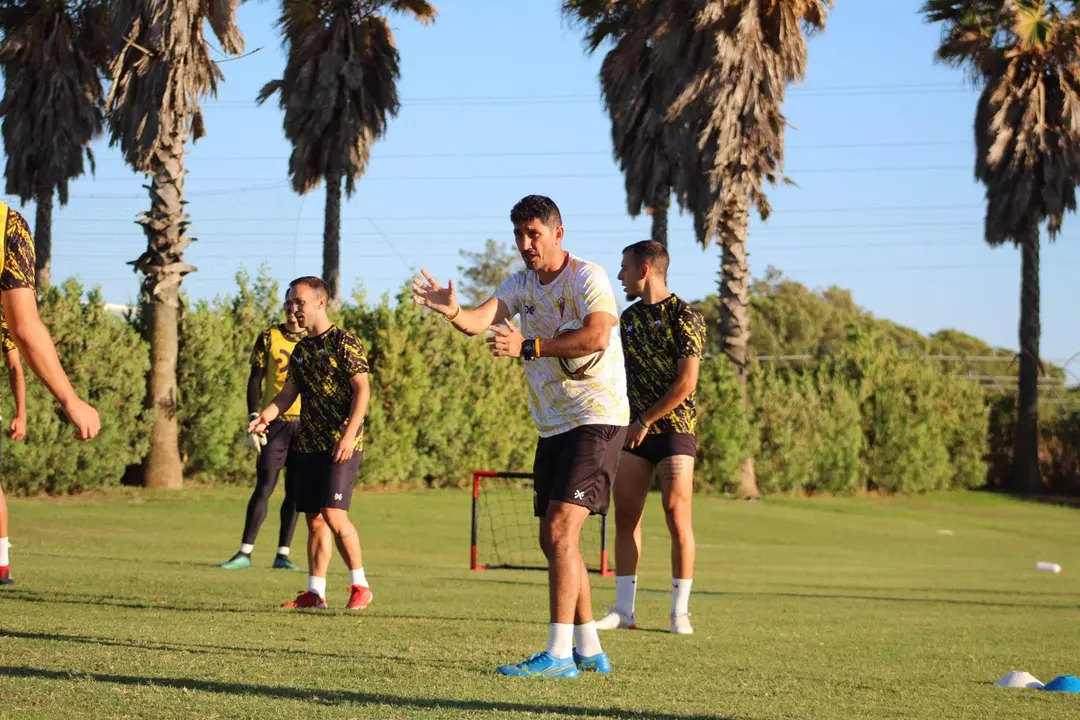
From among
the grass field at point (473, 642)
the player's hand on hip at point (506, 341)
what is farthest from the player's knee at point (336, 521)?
the player's hand on hip at point (506, 341)

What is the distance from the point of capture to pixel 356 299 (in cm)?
2792

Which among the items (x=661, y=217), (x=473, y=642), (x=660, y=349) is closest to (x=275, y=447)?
(x=660, y=349)

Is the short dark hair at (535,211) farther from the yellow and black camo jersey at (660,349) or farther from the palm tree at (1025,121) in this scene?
the palm tree at (1025,121)

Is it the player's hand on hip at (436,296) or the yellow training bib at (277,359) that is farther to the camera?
the yellow training bib at (277,359)

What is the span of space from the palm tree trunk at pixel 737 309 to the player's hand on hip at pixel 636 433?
2237 centimetres

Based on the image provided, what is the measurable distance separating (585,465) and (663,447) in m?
2.20

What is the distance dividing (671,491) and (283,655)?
2.98 meters

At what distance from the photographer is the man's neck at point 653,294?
874 cm

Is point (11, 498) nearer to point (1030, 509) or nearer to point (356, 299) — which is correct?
point (356, 299)

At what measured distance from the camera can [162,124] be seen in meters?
23.9

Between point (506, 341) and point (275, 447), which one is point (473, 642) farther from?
point (275, 447)

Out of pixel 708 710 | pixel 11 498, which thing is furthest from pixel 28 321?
pixel 11 498

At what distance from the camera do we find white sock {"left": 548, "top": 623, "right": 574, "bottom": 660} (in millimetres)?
6438

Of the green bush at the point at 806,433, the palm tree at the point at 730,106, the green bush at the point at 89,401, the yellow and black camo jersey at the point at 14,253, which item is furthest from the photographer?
the green bush at the point at 806,433
